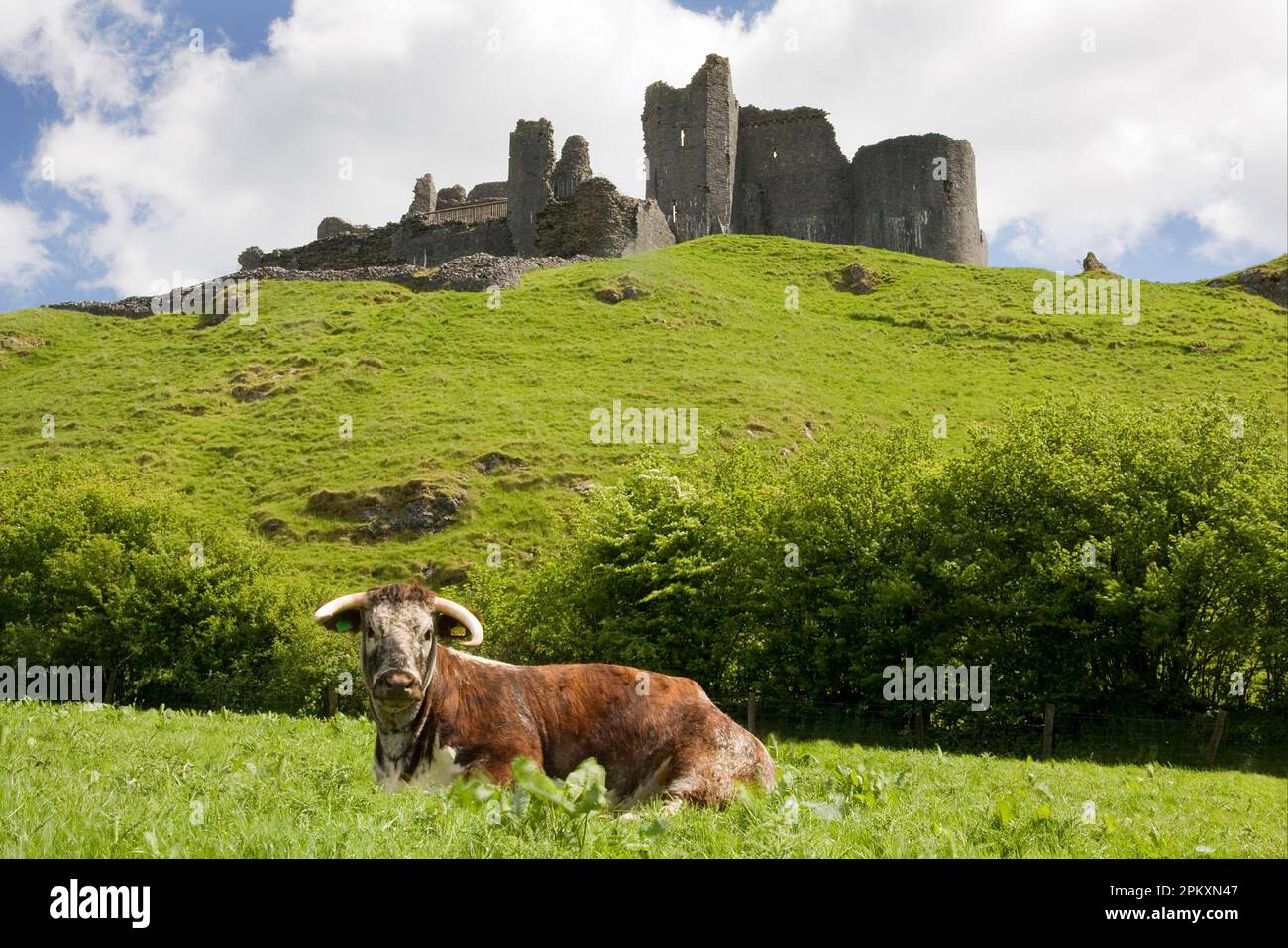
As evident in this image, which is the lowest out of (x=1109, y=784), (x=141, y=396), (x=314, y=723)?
(x=1109, y=784)

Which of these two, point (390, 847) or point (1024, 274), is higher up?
point (1024, 274)

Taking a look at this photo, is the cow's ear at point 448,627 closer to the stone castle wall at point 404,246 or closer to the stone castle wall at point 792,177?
the stone castle wall at point 404,246

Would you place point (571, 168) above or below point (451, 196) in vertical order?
below

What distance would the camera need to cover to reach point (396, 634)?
6.87 metres

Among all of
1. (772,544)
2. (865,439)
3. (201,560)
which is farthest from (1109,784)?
(201,560)

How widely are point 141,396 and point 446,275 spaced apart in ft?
74.5

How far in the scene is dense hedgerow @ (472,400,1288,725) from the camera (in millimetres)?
23531

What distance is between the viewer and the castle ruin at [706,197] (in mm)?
83188

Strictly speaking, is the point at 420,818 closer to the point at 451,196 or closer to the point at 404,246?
the point at 404,246

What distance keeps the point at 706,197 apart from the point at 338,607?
87.1 meters

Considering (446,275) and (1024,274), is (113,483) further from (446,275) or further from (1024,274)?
(1024,274)

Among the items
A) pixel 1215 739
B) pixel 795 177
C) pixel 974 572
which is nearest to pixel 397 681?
pixel 974 572

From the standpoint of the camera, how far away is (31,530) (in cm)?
3400
